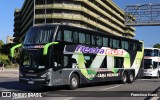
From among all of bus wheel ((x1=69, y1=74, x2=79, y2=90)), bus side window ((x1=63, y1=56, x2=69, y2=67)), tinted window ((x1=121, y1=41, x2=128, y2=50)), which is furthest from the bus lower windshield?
tinted window ((x1=121, y1=41, x2=128, y2=50))

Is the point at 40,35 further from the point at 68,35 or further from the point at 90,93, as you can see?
the point at 90,93

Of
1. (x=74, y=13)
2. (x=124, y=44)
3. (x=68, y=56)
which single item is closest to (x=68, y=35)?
(x=68, y=56)

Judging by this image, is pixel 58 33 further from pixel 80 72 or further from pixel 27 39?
pixel 80 72

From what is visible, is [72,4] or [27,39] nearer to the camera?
[27,39]

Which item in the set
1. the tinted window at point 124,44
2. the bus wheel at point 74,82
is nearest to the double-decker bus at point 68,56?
the bus wheel at point 74,82

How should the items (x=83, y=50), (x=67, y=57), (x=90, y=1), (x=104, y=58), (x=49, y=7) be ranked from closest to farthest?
(x=67, y=57)
(x=83, y=50)
(x=104, y=58)
(x=49, y=7)
(x=90, y=1)

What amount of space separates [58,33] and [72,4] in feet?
228

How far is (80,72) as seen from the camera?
21219mm

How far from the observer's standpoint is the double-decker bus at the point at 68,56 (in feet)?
61.3

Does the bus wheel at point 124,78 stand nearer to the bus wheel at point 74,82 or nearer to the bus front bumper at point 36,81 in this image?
the bus wheel at point 74,82

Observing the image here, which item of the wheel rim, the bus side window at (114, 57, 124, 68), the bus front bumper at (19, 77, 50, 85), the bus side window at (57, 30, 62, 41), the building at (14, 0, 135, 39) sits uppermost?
the building at (14, 0, 135, 39)

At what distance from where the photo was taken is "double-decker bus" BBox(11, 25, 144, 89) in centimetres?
1869

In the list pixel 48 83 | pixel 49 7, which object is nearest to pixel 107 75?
pixel 48 83

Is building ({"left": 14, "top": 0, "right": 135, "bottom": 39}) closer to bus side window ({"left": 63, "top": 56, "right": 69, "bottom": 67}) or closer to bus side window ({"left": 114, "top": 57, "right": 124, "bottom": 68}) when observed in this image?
bus side window ({"left": 114, "top": 57, "right": 124, "bottom": 68})
